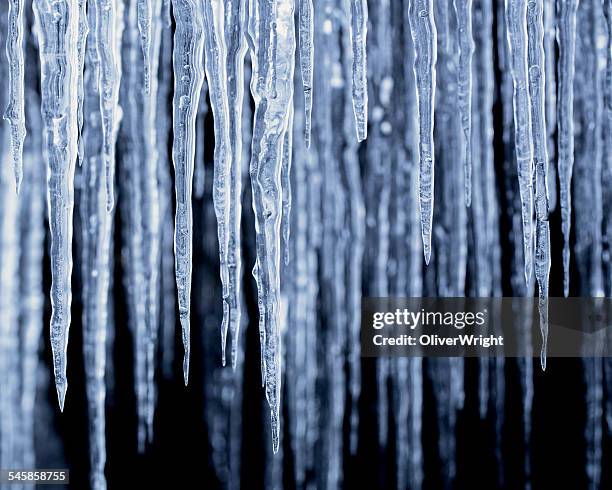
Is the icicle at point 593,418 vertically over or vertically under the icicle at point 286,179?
under

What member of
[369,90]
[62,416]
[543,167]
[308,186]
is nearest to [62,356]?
[62,416]

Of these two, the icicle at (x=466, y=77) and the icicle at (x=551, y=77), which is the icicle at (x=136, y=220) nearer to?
the icicle at (x=466, y=77)

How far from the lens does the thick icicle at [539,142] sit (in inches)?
56.8

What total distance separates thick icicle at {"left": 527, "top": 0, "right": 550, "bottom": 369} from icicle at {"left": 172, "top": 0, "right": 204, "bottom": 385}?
684 mm

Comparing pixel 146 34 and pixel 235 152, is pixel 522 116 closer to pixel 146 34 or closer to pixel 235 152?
pixel 235 152

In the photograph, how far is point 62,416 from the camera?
4.75 feet

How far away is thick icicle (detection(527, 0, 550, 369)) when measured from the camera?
1.44 metres

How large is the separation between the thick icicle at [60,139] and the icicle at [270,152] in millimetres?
371

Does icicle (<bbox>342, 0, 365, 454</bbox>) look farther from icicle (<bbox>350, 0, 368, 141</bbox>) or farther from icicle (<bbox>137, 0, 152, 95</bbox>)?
icicle (<bbox>137, 0, 152, 95</bbox>)

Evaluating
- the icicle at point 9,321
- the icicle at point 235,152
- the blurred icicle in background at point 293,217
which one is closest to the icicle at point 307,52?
the blurred icicle in background at point 293,217

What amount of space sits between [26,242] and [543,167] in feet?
3.57

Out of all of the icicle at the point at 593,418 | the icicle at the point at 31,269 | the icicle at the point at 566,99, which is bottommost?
the icicle at the point at 593,418

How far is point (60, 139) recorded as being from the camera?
4.65ft

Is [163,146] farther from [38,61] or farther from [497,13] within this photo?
[497,13]
